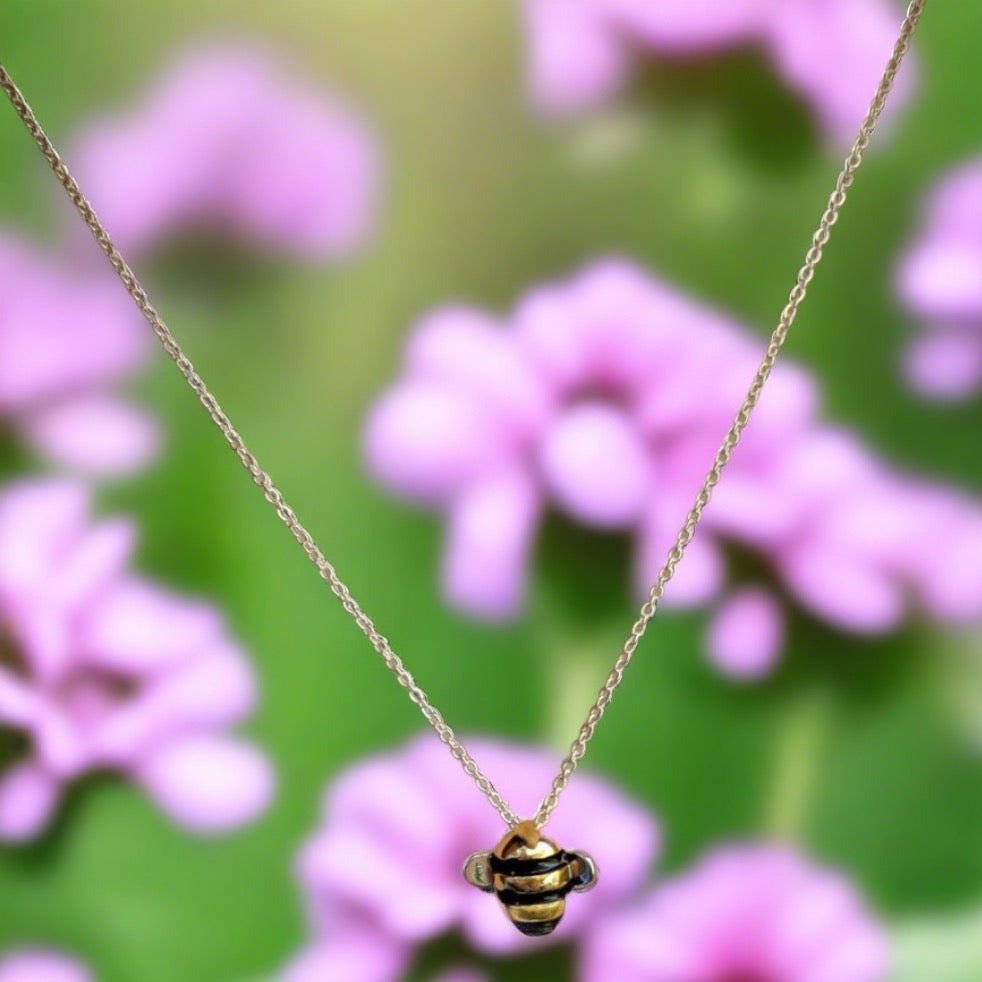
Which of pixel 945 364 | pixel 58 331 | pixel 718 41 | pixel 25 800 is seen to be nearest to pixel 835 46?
pixel 718 41

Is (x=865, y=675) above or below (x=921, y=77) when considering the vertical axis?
below

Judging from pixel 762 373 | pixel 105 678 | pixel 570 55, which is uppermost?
pixel 570 55

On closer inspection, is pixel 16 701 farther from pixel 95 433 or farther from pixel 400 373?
pixel 400 373

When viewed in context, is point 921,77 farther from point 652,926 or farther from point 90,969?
point 90,969

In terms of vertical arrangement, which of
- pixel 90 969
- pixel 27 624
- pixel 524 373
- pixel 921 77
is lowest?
pixel 90 969

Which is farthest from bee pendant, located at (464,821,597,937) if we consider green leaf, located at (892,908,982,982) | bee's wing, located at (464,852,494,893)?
green leaf, located at (892,908,982,982)

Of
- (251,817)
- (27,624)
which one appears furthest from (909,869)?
(27,624)

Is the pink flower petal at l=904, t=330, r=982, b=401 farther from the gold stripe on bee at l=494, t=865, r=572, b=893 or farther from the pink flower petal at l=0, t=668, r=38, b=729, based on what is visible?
the pink flower petal at l=0, t=668, r=38, b=729

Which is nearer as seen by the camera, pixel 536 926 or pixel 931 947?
pixel 536 926
